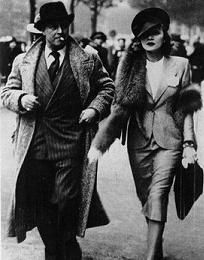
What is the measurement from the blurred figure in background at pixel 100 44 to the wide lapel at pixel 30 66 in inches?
18.1

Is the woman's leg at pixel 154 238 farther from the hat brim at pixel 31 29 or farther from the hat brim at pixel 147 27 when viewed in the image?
the hat brim at pixel 31 29

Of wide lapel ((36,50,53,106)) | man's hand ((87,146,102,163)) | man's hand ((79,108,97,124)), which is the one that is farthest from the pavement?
wide lapel ((36,50,53,106))

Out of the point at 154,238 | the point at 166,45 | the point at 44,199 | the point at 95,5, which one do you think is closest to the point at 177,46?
the point at 166,45

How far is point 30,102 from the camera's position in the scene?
4621 millimetres

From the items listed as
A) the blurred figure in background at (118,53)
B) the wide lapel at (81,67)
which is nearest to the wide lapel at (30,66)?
the wide lapel at (81,67)

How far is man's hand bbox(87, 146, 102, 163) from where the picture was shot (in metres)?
4.78

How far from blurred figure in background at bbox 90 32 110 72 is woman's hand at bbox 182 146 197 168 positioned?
3.24 feet

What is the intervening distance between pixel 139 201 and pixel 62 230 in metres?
0.70

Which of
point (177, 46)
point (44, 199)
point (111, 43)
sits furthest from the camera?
point (111, 43)

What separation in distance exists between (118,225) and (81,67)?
1438 mm

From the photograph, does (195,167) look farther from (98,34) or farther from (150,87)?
(98,34)

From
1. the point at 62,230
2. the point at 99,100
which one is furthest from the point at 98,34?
the point at 62,230

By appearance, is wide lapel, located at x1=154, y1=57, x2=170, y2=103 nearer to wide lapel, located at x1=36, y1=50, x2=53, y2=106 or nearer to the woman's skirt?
the woman's skirt

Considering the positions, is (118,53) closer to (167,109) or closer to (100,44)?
(100,44)
